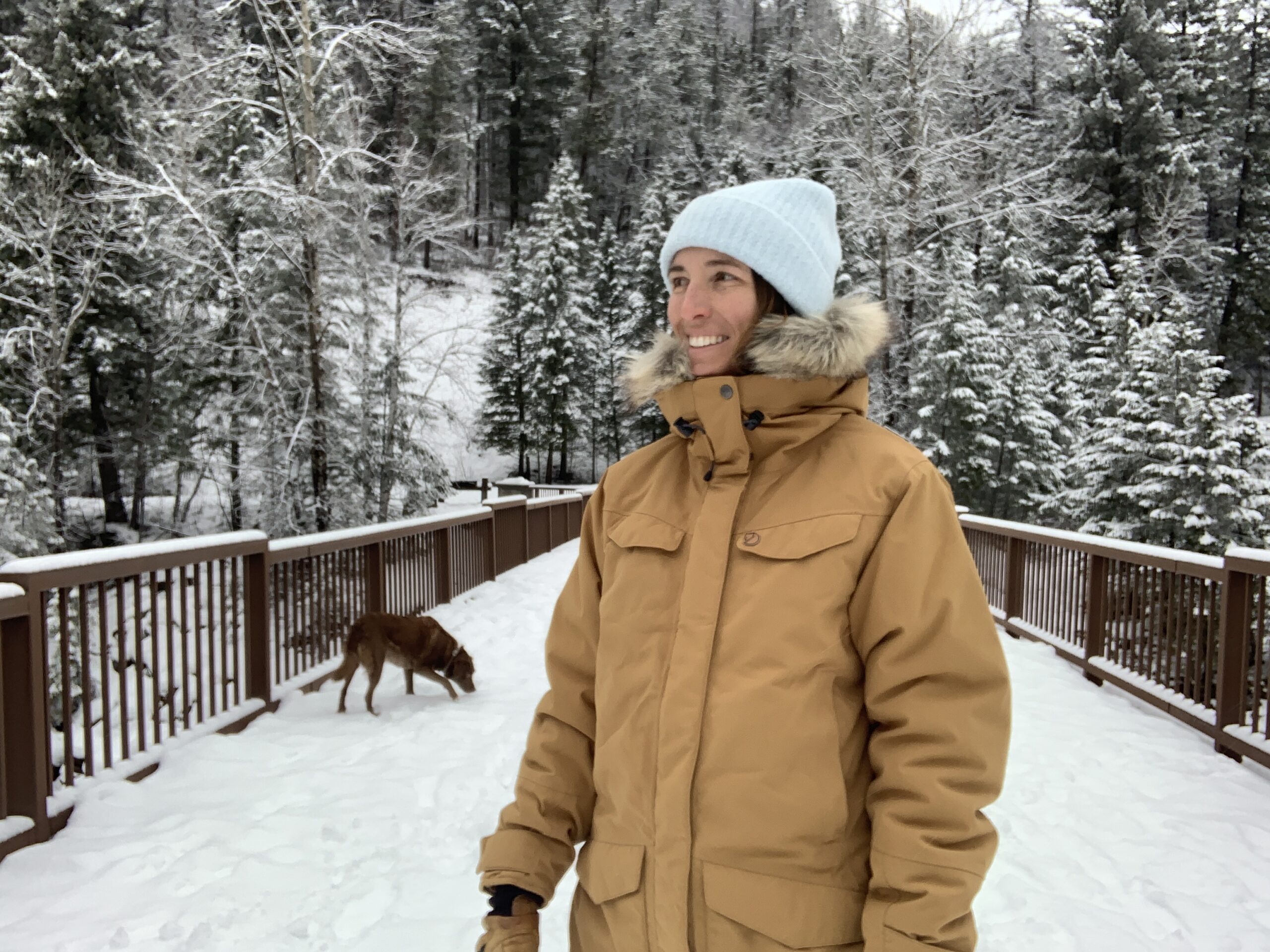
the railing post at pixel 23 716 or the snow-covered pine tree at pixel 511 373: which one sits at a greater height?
the snow-covered pine tree at pixel 511 373

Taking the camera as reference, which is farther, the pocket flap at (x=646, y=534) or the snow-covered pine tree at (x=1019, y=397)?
the snow-covered pine tree at (x=1019, y=397)

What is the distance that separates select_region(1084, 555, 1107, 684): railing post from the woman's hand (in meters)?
6.31

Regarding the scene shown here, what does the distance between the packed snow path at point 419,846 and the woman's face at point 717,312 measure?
8.01 ft

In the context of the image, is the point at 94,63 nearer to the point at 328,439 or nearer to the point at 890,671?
the point at 328,439

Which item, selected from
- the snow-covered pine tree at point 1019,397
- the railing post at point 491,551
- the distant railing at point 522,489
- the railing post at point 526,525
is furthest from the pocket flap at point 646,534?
the snow-covered pine tree at point 1019,397

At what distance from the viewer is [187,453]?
19156mm

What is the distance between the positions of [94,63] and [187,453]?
10.2 m

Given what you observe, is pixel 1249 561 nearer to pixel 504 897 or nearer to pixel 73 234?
pixel 504 897

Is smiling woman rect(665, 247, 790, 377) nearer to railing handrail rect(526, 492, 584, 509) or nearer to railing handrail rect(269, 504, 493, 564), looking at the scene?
railing handrail rect(269, 504, 493, 564)

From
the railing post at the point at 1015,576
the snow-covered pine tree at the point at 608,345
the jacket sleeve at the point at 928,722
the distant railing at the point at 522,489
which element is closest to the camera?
the jacket sleeve at the point at 928,722

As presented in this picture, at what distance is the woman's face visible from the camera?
152 cm

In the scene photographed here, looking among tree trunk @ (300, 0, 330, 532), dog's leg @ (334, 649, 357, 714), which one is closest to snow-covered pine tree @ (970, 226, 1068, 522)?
tree trunk @ (300, 0, 330, 532)

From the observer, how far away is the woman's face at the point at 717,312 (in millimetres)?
1523

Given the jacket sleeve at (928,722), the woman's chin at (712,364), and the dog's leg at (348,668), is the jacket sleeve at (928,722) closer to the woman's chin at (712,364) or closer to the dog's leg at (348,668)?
the woman's chin at (712,364)
